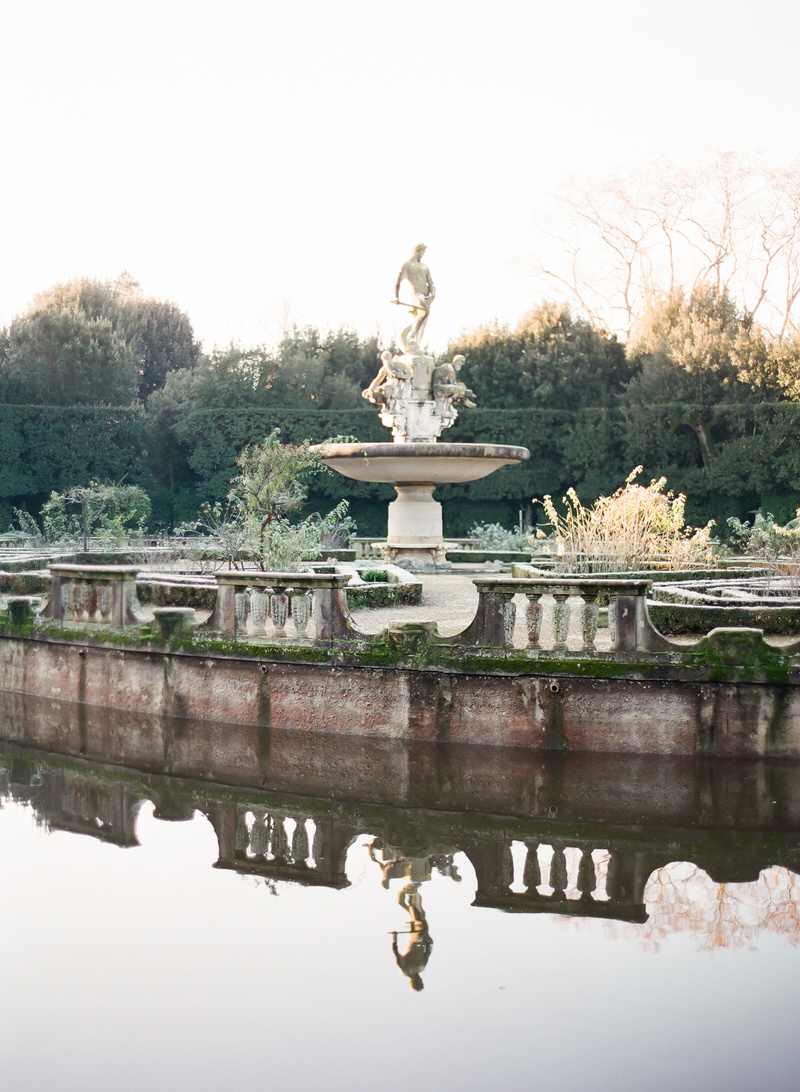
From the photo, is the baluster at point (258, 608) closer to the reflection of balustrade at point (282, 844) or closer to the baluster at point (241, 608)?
the baluster at point (241, 608)

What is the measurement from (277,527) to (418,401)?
5151 mm

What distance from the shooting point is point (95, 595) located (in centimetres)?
1013

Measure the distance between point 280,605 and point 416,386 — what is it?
9.36 meters

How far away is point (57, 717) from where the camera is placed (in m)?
9.99

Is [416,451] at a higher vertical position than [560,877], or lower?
higher

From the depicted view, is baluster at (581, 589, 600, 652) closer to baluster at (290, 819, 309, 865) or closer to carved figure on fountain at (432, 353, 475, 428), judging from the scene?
baluster at (290, 819, 309, 865)

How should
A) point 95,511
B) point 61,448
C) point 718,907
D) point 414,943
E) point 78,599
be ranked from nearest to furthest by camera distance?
point 414,943
point 718,907
point 78,599
point 95,511
point 61,448

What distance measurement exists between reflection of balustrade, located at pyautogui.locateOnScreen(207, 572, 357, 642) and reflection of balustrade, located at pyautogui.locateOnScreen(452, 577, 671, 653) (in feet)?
3.22

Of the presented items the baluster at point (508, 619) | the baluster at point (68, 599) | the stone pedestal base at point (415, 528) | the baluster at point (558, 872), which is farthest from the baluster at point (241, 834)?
the stone pedestal base at point (415, 528)

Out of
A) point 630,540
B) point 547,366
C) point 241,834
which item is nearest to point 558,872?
point 241,834

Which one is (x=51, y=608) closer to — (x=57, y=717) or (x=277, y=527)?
(x=57, y=717)

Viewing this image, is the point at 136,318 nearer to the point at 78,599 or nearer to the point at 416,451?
the point at 416,451

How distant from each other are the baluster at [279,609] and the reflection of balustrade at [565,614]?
142 centimetres

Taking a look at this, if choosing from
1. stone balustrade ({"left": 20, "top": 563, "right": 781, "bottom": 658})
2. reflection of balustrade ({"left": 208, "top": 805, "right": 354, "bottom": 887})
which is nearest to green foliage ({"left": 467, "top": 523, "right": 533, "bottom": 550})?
stone balustrade ({"left": 20, "top": 563, "right": 781, "bottom": 658})
